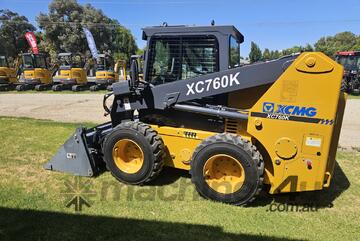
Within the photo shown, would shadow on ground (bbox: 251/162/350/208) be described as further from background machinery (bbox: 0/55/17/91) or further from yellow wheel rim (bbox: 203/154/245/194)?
background machinery (bbox: 0/55/17/91)

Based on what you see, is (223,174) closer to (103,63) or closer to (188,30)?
(188,30)

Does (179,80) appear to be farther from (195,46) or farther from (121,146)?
(121,146)

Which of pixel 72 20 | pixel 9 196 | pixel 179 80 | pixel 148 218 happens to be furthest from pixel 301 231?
pixel 72 20

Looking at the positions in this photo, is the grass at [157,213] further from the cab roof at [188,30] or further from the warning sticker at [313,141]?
the cab roof at [188,30]

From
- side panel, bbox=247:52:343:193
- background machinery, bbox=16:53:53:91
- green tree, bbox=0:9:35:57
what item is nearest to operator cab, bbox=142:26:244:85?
side panel, bbox=247:52:343:193

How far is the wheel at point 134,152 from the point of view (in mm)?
4824

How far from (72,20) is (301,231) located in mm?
46123

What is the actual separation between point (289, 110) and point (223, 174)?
1.34 metres

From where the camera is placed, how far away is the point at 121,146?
5.15 metres

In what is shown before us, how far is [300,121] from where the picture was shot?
13.3ft

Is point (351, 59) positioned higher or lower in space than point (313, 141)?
higher

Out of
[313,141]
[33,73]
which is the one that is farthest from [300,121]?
[33,73]

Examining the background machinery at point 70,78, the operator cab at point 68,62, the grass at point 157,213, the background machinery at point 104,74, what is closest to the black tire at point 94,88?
the background machinery at point 104,74

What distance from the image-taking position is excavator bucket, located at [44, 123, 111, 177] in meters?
5.34
